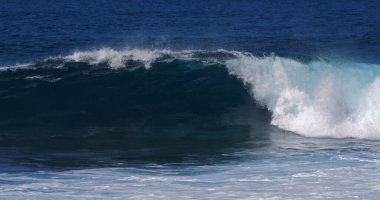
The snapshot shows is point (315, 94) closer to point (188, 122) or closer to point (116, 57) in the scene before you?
point (188, 122)

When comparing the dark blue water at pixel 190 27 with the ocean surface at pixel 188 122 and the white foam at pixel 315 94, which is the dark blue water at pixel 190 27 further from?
the white foam at pixel 315 94

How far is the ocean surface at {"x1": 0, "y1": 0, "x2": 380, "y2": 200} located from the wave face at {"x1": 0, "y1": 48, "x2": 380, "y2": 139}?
4 centimetres

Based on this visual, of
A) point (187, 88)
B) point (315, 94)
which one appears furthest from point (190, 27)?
point (315, 94)

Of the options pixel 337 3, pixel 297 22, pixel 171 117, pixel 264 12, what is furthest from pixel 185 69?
→ pixel 337 3

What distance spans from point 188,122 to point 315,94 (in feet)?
10.7

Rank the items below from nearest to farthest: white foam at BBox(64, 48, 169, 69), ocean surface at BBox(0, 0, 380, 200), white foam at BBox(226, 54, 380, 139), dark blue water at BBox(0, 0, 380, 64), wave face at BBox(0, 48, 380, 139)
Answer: ocean surface at BBox(0, 0, 380, 200), white foam at BBox(226, 54, 380, 139), wave face at BBox(0, 48, 380, 139), white foam at BBox(64, 48, 169, 69), dark blue water at BBox(0, 0, 380, 64)

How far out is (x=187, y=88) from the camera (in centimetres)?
2547

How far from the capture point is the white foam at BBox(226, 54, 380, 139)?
865 inches

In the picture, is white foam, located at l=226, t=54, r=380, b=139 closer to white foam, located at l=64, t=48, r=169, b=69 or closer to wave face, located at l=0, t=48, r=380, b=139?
wave face, located at l=0, t=48, r=380, b=139

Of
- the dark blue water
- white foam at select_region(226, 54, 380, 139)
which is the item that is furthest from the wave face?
the dark blue water

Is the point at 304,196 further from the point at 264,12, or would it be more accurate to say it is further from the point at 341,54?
the point at 264,12

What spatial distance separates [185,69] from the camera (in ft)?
85.6

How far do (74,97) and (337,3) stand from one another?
146ft

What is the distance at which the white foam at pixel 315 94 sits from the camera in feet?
72.1
